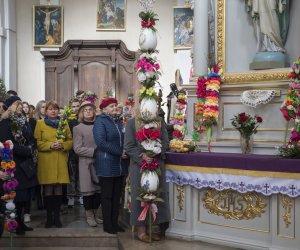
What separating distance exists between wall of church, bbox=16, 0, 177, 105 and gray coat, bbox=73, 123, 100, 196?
6.68m

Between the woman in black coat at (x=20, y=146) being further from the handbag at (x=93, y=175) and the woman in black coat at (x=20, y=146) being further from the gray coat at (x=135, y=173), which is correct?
the gray coat at (x=135, y=173)

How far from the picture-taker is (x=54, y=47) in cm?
1224

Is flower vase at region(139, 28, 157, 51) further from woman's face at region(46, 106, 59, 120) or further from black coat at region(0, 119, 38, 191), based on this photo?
black coat at region(0, 119, 38, 191)

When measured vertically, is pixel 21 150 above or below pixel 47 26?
below

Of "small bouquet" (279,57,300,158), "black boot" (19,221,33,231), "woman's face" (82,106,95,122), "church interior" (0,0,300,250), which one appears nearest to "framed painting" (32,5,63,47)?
"church interior" (0,0,300,250)

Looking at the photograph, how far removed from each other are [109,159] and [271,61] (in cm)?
225

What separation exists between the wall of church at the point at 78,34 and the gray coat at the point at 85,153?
6.68 meters

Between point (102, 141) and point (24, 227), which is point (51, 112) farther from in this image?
point (24, 227)

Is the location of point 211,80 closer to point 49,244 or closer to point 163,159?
point 163,159

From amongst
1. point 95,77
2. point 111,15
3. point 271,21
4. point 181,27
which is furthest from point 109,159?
point 111,15

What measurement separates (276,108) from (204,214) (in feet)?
4.96

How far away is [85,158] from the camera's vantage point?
570 centimetres

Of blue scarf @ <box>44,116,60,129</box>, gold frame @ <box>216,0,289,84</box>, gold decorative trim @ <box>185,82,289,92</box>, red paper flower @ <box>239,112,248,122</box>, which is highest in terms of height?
gold frame @ <box>216,0,289,84</box>

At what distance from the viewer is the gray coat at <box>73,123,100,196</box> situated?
5.64 m
